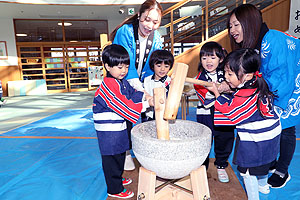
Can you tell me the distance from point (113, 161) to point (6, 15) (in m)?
8.17

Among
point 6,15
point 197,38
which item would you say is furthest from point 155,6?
point 6,15

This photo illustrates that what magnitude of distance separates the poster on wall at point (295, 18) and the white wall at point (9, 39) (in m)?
8.40

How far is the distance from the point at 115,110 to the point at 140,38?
70 cm

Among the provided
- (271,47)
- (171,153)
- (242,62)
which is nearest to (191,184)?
(171,153)

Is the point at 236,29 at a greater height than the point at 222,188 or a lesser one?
greater

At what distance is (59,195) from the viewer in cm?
138

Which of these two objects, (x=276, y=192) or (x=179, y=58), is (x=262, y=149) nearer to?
(x=276, y=192)

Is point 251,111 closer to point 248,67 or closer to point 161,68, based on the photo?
point 248,67

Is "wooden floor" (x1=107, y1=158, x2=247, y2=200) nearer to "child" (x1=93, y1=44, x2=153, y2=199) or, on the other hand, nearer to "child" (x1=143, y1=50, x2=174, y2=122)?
"child" (x1=93, y1=44, x2=153, y2=199)

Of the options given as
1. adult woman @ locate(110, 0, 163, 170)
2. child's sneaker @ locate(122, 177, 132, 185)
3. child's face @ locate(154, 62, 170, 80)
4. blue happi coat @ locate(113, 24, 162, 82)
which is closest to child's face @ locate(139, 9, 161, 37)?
adult woman @ locate(110, 0, 163, 170)

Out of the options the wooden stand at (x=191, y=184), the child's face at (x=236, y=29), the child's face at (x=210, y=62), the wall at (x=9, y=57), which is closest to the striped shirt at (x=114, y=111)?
the wooden stand at (x=191, y=184)

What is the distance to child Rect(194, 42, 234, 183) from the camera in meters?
1.39

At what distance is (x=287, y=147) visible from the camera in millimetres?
1391

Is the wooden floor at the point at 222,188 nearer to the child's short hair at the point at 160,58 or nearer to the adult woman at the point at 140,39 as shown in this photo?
the adult woman at the point at 140,39
